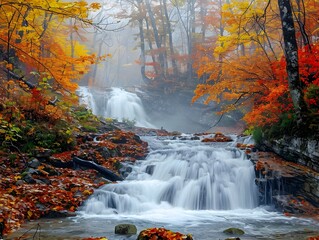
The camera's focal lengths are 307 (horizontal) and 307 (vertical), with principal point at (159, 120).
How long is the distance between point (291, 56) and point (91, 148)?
25.1 ft

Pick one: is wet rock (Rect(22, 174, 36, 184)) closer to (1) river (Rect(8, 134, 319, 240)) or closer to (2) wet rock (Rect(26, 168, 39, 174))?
(2) wet rock (Rect(26, 168, 39, 174))

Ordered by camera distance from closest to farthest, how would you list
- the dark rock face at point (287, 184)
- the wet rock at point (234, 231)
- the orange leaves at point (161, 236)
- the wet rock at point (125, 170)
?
the orange leaves at point (161, 236) → the wet rock at point (234, 231) → the dark rock face at point (287, 184) → the wet rock at point (125, 170)

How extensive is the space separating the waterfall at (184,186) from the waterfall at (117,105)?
1600 cm

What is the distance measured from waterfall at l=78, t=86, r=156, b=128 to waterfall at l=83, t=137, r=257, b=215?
52.5 feet

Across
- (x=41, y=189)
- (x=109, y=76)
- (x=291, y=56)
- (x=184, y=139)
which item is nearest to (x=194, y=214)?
(x=41, y=189)

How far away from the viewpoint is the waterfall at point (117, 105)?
28109 mm

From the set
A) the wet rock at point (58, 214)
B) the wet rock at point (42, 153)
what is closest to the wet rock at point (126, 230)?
the wet rock at point (58, 214)

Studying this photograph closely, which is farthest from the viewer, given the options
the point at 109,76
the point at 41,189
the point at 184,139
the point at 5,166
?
the point at 109,76

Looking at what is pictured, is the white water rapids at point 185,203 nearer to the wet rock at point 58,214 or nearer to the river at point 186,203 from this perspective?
the river at point 186,203

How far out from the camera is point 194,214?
8.36m

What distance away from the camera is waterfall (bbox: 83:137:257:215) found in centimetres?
873

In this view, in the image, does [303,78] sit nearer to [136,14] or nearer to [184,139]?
[184,139]

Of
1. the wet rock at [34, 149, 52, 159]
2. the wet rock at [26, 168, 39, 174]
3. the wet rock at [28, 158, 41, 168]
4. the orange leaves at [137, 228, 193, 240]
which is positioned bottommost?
the orange leaves at [137, 228, 193, 240]

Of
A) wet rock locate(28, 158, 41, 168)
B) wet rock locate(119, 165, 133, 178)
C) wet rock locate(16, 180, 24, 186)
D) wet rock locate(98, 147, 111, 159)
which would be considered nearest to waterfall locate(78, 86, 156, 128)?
wet rock locate(98, 147, 111, 159)
